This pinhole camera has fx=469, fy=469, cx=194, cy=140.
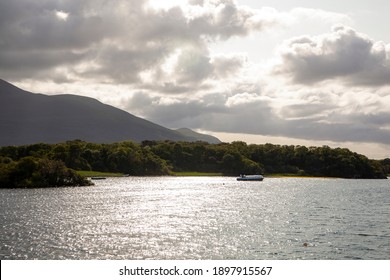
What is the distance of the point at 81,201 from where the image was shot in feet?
503

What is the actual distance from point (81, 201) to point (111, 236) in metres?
71.5

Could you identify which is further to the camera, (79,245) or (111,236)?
(111,236)

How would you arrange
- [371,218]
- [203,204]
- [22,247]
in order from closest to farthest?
[22,247], [371,218], [203,204]

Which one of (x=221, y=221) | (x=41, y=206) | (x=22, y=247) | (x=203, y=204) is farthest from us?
(x=203, y=204)
